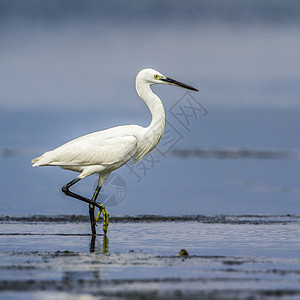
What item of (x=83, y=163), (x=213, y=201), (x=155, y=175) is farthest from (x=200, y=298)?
(x=155, y=175)

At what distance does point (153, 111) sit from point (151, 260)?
17.5ft

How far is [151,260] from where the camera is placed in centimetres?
927

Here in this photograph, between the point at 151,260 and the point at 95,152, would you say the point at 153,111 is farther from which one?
the point at 151,260

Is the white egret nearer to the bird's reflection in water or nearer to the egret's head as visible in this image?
the egret's head

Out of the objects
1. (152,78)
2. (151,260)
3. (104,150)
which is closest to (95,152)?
(104,150)

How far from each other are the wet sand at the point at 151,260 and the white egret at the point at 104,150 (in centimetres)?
111

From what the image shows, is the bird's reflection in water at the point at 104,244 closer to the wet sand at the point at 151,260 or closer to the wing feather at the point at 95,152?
the wet sand at the point at 151,260

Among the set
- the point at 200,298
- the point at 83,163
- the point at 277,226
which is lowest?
the point at 200,298

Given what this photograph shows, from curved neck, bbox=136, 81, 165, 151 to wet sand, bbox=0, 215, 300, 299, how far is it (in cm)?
174

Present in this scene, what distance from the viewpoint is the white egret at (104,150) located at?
533 inches

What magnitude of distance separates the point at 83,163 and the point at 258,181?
15310 millimetres

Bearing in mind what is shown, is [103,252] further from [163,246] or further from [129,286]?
[129,286]

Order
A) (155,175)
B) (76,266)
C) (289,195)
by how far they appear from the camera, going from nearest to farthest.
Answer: (76,266)
(289,195)
(155,175)

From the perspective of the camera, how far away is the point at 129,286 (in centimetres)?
736
